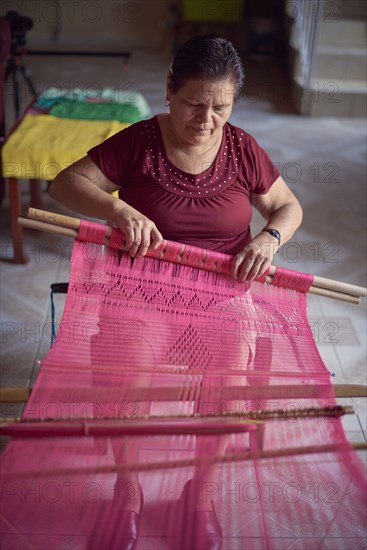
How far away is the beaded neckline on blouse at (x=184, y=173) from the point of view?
1577 mm

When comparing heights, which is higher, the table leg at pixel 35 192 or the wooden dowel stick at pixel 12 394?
the wooden dowel stick at pixel 12 394

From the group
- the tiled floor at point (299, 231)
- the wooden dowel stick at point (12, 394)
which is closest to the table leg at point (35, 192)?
the tiled floor at point (299, 231)

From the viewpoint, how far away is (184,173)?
1.58m

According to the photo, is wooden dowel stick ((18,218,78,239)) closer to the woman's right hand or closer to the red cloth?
the woman's right hand

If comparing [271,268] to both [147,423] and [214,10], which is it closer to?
[147,423]

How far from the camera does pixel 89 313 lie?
1428mm

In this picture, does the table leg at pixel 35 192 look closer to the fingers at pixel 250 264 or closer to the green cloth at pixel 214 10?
the fingers at pixel 250 264

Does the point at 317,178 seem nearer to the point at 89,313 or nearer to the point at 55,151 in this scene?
the point at 55,151

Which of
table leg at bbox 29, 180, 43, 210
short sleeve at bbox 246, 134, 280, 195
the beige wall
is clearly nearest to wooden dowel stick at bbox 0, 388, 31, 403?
short sleeve at bbox 246, 134, 280, 195

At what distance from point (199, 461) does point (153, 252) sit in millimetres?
555

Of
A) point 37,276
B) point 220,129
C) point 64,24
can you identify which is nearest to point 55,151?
point 37,276

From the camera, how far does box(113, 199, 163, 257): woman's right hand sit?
4.76 feet

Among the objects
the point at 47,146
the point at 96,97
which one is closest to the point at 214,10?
the point at 96,97

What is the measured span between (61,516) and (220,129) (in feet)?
3.07
